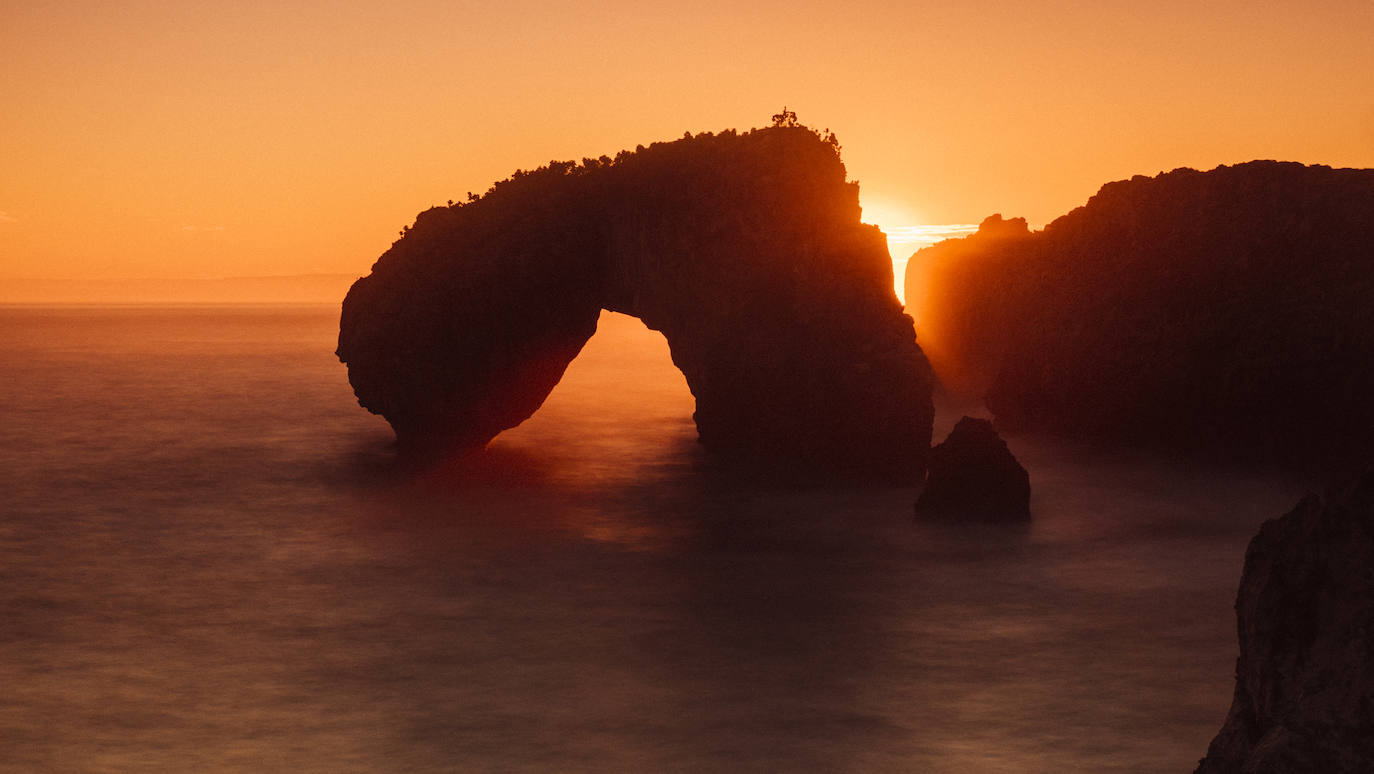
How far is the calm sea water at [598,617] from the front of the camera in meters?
14.6

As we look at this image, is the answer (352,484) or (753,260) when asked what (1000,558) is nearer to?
(753,260)

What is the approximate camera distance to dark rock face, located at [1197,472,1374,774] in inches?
262

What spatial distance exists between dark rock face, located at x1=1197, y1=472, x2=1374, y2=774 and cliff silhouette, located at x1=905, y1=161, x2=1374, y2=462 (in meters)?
24.9

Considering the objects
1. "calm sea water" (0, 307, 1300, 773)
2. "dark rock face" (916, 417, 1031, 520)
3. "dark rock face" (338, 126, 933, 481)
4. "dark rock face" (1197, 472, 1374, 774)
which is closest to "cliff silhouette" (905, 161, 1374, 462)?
"calm sea water" (0, 307, 1300, 773)

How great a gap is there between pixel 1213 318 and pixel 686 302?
1293 cm

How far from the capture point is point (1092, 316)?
→ 117 ft

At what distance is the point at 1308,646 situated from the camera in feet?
24.2

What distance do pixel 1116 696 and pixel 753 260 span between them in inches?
658

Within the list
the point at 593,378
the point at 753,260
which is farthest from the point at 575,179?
the point at 593,378

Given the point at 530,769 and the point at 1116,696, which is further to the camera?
the point at 1116,696

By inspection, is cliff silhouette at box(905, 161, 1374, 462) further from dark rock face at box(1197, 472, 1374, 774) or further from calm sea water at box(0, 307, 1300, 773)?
dark rock face at box(1197, 472, 1374, 774)

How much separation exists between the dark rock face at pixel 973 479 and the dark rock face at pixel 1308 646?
57.7ft

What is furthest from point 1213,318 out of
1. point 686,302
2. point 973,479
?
point 686,302

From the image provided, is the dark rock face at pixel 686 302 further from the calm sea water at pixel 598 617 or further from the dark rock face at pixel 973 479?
the dark rock face at pixel 973 479
